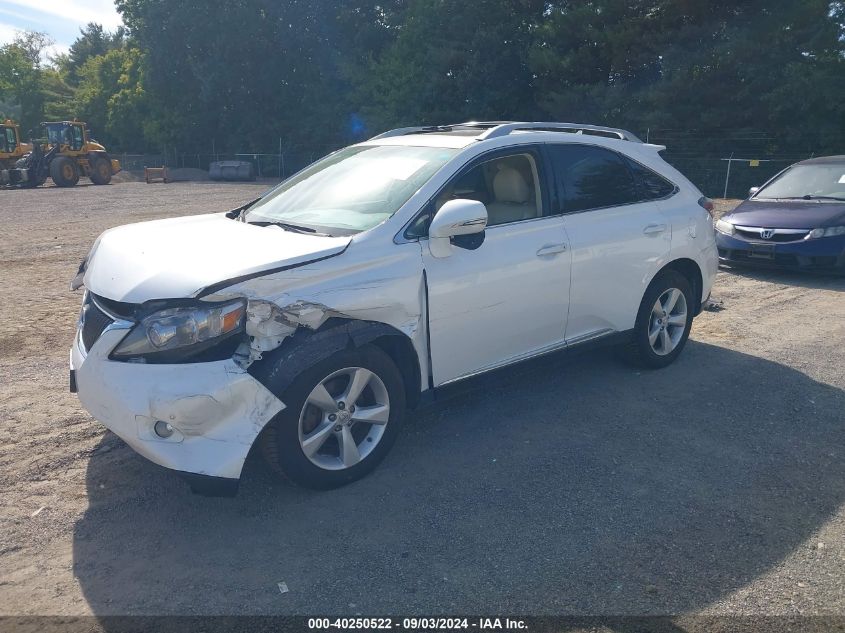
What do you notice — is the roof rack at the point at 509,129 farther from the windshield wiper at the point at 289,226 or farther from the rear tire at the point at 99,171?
the rear tire at the point at 99,171

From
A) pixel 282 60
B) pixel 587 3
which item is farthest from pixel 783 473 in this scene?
pixel 282 60

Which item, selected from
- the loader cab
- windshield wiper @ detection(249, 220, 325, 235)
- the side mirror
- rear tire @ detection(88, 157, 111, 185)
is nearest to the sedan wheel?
the side mirror

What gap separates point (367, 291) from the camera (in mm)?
3742

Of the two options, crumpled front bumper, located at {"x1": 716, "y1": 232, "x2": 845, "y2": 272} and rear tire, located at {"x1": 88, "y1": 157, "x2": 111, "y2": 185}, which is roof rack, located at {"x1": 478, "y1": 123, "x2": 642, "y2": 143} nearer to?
crumpled front bumper, located at {"x1": 716, "y1": 232, "x2": 845, "y2": 272}

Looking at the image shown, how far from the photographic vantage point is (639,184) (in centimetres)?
543

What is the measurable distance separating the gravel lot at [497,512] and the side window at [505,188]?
1.02 m

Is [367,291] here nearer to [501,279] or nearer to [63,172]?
[501,279]

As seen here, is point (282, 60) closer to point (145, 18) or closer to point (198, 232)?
point (145, 18)

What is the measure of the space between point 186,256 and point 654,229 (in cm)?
343

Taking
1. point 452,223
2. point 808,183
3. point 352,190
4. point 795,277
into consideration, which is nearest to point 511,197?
point 452,223

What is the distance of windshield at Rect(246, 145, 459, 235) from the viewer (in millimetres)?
4180

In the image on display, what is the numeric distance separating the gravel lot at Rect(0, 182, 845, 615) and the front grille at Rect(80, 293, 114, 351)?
790 millimetres

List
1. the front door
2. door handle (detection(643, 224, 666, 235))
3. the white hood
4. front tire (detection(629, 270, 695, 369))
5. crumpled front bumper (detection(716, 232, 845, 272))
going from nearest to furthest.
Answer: the white hood
the front door
door handle (detection(643, 224, 666, 235))
front tire (detection(629, 270, 695, 369))
crumpled front bumper (detection(716, 232, 845, 272))

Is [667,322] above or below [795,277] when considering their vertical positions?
above
